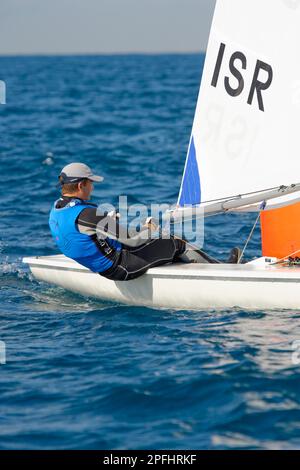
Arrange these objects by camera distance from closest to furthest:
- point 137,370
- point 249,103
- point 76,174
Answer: point 137,370, point 76,174, point 249,103

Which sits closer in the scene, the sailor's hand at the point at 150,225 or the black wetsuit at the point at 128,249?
the black wetsuit at the point at 128,249

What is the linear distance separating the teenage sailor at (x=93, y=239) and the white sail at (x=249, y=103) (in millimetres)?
505

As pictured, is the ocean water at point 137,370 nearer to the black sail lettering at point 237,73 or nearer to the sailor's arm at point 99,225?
the sailor's arm at point 99,225

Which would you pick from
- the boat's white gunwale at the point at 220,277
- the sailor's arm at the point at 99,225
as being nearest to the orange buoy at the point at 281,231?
the boat's white gunwale at the point at 220,277

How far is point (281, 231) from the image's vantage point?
22.0 ft

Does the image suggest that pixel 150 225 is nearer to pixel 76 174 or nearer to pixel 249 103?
pixel 76 174

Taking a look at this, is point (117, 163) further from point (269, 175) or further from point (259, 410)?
point (259, 410)

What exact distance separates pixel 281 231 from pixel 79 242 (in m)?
1.54

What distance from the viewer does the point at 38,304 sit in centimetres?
682

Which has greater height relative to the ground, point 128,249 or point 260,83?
point 260,83

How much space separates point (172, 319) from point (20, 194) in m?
6.18

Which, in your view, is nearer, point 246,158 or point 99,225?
point 99,225

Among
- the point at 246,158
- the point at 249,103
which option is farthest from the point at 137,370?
the point at 249,103

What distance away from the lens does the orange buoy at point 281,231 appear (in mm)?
6617
